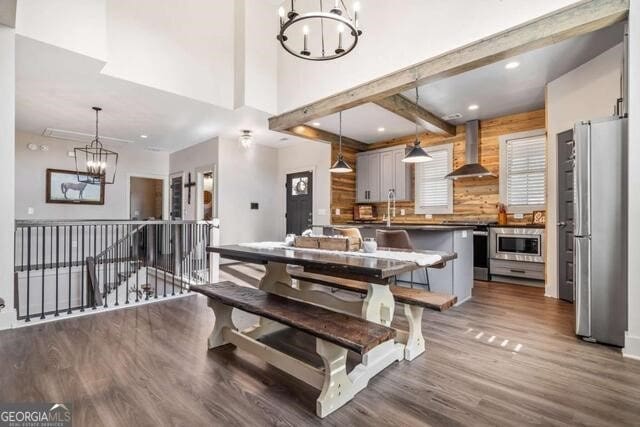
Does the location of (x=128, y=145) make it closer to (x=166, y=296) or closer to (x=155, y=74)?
(x=155, y=74)

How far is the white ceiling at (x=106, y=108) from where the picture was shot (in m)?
3.47

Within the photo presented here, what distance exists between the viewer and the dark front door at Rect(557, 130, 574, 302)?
393 cm

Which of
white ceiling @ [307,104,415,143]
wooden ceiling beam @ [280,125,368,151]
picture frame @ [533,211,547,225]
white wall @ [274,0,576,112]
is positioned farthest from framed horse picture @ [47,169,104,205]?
picture frame @ [533,211,547,225]

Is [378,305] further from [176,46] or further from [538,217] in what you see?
[538,217]

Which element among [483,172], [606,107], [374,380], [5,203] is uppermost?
[606,107]

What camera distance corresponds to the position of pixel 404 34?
3631 mm

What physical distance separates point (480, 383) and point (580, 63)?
405cm

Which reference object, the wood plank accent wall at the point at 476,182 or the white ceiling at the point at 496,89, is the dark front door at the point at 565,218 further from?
the wood plank accent wall at the point at 476,182

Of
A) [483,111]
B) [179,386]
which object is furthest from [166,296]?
[483,111]

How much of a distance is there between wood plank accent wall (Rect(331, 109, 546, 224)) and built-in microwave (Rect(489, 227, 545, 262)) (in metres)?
0.53

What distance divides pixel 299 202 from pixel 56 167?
17.4 ft

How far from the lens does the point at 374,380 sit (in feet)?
6.82

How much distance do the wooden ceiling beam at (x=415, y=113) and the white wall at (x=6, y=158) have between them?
3.90 meters

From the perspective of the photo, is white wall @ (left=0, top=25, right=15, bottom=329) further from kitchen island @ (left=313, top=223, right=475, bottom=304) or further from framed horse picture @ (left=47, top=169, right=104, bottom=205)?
framed horse picture @ (left=47, top=169, right=104, bottom=205)
